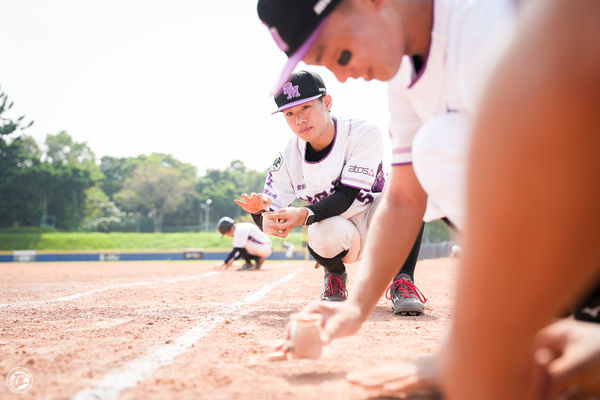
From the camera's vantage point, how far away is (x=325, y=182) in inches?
149

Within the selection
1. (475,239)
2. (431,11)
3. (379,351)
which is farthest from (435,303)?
(475,239)

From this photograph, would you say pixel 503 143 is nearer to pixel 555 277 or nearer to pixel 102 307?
pixel 555 277

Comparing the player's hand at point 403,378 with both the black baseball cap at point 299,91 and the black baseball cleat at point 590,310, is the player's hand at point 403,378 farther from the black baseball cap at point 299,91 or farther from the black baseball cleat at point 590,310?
the black baseball cap at point 299,91

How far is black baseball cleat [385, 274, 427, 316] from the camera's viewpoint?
3068 mm

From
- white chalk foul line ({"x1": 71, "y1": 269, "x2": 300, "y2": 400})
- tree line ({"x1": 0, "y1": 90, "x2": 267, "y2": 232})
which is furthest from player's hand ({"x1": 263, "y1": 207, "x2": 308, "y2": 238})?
tree line ({"x1": 0, "y1": 90, "x2": 267, "y2": 232})

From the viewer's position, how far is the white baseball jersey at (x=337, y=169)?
370 cm

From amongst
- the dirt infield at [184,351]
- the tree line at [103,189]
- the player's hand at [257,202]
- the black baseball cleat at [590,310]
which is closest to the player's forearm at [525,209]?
the dirt infield at [184,351]

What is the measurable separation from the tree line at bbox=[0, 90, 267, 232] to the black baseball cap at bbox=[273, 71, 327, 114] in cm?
4416

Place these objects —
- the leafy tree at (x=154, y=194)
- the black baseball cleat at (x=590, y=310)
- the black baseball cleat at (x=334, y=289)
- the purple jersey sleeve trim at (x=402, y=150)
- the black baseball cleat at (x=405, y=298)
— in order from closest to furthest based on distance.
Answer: the black baseball cleat at (x=590, y=310) < the purple jersey sleeve trim at (x=402, y=150) < the black baseball cleat at (x=405, y=298) < the black baseball cleat at (x=334, y=289) < the leafy tree at (x=154, y=194)

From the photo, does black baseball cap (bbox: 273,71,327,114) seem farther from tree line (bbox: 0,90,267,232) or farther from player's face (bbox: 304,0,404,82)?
tree line (bbox: 0,90,267,232)

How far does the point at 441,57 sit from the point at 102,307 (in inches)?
131

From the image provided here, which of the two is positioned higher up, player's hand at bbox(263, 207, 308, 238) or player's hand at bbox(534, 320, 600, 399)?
player's hand at bbox(263, 207, 308, 238)

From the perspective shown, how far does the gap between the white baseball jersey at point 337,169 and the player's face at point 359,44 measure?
2.29 metres

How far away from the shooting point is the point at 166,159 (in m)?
96.2
